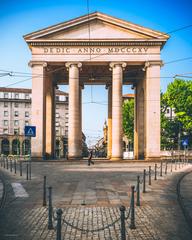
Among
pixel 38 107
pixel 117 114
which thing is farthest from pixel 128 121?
pixel 38 107

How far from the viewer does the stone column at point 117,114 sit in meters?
38.9

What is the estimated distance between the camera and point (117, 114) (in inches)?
1544

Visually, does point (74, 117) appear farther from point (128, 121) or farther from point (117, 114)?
point (128, 121)

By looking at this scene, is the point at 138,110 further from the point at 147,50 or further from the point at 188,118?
the point at 188,118

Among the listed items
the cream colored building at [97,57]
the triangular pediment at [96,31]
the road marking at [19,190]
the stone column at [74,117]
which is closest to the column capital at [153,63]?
the cream colored building at [97,57]

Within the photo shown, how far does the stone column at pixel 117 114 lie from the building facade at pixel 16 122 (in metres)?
57.4

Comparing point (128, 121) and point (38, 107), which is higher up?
point (38, 107)

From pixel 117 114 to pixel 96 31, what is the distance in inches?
Result: 405

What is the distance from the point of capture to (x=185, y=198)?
12.5 meters

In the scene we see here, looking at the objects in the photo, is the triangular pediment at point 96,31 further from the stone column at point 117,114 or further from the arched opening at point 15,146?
the arched opening at point 15,146

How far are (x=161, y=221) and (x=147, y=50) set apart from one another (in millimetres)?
32793

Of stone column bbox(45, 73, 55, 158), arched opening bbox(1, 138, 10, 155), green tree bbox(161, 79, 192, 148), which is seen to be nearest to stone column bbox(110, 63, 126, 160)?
stone column bbox(45, 73, 55, 158)

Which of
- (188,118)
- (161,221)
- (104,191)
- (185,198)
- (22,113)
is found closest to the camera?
(161,221)

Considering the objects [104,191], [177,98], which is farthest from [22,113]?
[104,191]
